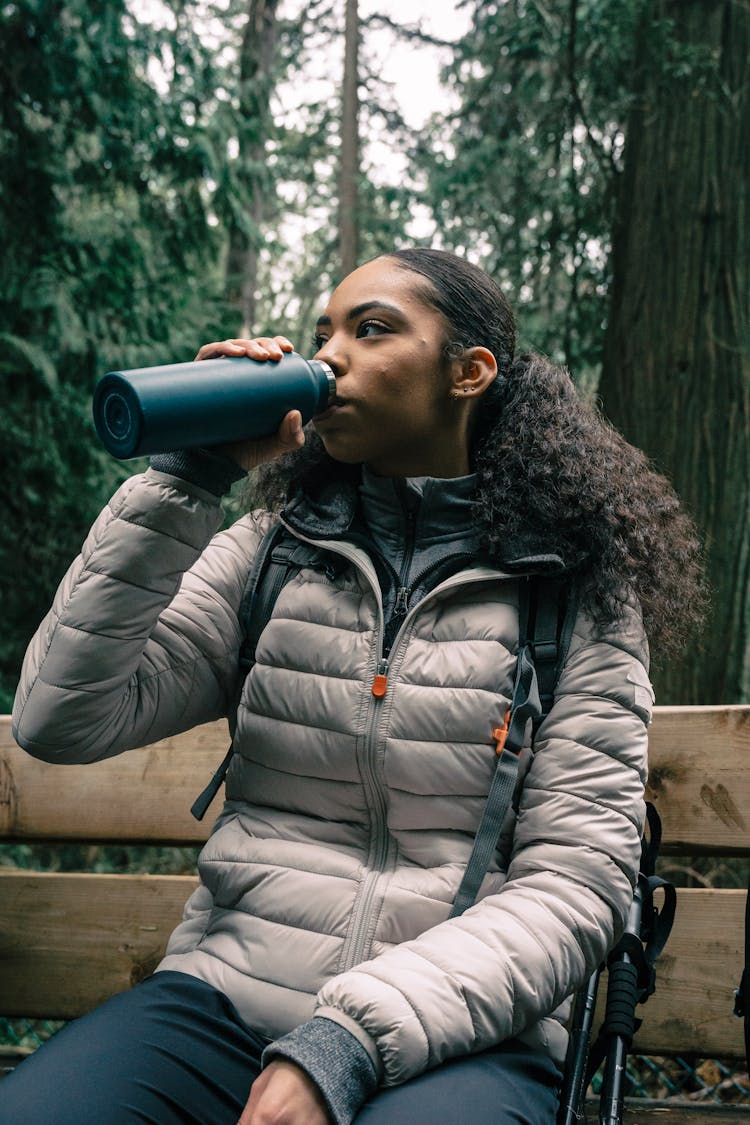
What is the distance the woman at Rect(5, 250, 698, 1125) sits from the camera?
1553 mm

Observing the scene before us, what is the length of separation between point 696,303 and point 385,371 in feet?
8.30

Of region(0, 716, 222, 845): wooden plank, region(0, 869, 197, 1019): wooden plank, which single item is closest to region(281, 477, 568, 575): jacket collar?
region(0, 716, 222, 845): wooden plank

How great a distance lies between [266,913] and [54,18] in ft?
16.3

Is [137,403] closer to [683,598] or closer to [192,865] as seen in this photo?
[683,598]

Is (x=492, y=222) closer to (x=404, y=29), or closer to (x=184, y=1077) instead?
(x=404, y=29)

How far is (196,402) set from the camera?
1.68 m

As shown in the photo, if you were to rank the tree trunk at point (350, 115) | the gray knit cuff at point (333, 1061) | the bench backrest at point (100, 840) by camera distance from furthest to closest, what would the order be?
the tree trunk at point (350, 115) → the bench backrest at point (100, 840) → the gray knit cuff at point (333, 1061)

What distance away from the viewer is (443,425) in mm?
2166

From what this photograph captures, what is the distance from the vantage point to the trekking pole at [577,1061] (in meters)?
1.74

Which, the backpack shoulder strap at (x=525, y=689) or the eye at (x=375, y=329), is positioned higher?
the eye at (x=375, y=329)

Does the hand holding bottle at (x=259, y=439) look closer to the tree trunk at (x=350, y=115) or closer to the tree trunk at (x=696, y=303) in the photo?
the tree trunk at (x=696, y=303)

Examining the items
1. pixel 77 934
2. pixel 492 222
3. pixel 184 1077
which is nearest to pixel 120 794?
pixel 77 934

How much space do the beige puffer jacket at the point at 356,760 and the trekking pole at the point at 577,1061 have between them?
36 millimetres

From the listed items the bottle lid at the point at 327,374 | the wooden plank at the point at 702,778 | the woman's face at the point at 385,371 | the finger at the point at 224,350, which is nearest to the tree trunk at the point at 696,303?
the wooden plank at the point at 702,778
